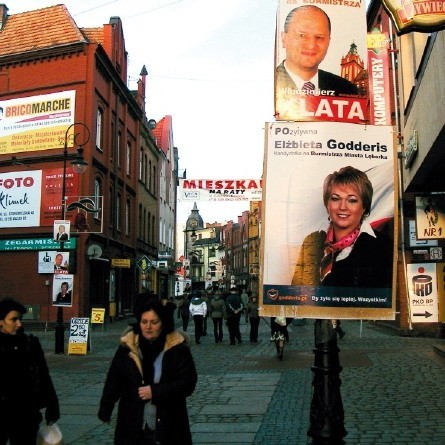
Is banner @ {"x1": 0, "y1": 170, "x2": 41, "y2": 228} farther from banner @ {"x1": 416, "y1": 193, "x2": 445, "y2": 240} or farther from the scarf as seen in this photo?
the scarf

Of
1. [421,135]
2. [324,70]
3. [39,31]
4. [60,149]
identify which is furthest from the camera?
[39,31]

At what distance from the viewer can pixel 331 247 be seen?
471cm

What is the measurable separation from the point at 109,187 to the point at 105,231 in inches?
107

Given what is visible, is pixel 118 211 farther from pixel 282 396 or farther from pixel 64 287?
pixel 282 396

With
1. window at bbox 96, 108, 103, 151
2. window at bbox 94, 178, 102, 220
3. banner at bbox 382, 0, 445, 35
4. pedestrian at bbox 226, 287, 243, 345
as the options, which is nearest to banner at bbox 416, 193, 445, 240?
banner at bbox 382, 0, 445, 35

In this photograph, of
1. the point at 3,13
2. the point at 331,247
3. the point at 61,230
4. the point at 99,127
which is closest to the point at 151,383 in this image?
the point at 331,247

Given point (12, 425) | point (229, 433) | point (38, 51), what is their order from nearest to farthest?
point (12, 425) → point (229, 433) → point (38, 51)

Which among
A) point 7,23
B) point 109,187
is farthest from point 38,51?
point 109,187

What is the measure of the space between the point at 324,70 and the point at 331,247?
4.32 feet

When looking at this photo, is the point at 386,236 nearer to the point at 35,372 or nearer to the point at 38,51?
the point at 35,372

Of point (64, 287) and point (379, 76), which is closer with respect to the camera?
point (379, 76)

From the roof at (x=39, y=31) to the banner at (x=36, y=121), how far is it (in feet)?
8.22

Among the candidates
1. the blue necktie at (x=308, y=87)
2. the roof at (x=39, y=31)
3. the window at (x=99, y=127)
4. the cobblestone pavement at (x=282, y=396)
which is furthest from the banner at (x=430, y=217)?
Result: the roof at (x=39, y=31)

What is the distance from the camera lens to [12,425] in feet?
16.6
